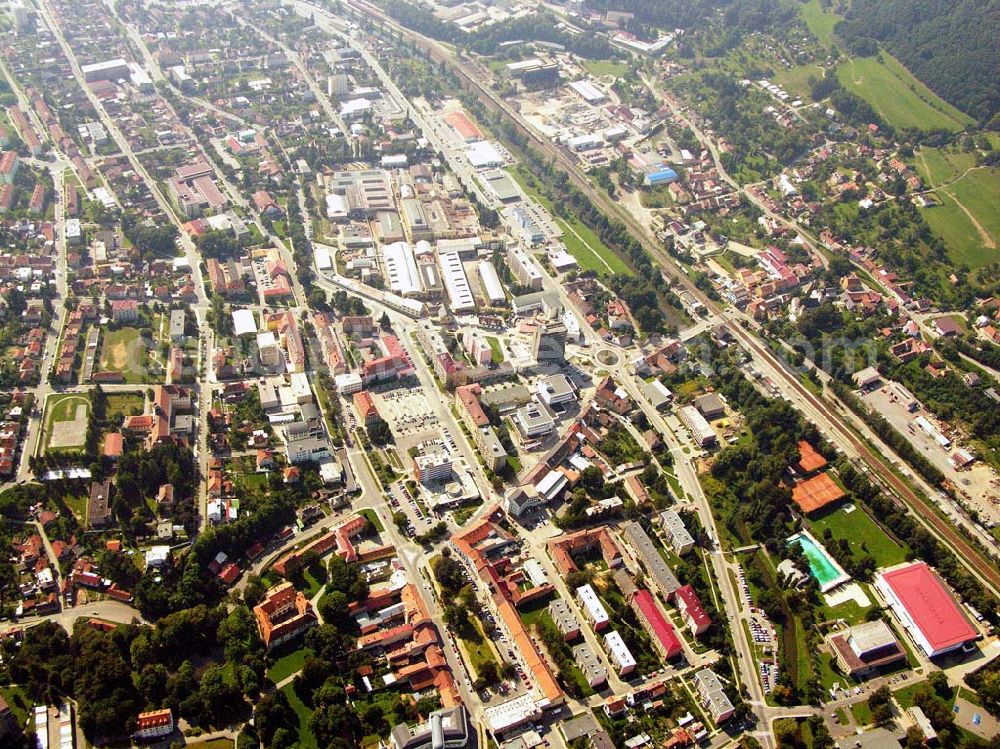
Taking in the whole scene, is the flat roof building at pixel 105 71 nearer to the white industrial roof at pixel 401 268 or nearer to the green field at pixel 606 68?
the white industrial roof at pixel 401 268

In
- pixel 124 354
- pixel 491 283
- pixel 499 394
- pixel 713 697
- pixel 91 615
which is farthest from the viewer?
pixel 491 283

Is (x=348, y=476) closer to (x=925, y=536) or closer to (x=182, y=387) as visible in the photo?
(x=182, y=387)

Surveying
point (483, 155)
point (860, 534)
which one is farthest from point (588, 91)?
point (860, 534)

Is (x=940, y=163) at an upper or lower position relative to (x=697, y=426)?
upper

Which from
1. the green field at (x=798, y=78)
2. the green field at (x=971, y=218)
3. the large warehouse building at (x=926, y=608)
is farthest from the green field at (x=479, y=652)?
the green field at (x=798, y=78)

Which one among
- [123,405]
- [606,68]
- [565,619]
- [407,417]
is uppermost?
[606,68]

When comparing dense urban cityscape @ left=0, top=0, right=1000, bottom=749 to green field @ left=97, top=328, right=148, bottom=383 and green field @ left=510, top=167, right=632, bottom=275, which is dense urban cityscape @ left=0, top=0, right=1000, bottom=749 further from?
green field @ left=510, top=167, right=632, bottom=275

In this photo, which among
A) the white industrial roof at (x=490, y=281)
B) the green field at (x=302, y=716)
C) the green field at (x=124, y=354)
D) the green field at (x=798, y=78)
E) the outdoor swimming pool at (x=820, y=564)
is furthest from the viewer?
the green field at (x=798, y=78)

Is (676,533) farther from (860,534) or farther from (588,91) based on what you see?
(588,91)
